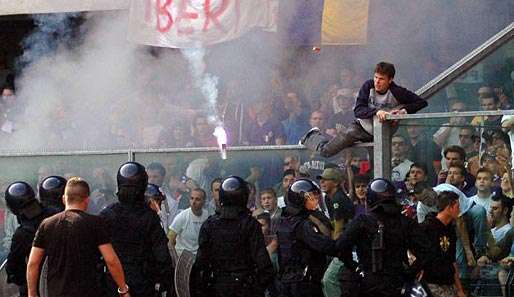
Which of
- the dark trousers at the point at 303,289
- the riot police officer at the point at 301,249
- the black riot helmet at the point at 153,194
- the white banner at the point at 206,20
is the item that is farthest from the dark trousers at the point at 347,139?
the white banner at the point at 206,20

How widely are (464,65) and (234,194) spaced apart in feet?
6.82

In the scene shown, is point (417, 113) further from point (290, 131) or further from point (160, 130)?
point (160, 130)

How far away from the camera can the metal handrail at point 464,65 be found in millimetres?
10250

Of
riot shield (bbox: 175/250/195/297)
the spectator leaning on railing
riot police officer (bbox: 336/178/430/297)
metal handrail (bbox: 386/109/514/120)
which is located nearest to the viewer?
riot police officer (bbox: 336/178/430/297)

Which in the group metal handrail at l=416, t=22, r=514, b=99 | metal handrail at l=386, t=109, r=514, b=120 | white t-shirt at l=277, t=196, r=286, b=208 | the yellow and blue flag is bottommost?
white t-shirt at l=277, t=196, r=286, b=208

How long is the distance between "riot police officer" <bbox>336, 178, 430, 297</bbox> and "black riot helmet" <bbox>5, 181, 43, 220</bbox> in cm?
242

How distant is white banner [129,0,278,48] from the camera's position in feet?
47.4

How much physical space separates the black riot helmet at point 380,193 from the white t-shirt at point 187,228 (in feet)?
6.66

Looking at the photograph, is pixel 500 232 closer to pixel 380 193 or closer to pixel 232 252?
pixel 380 193

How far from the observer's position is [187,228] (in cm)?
1102

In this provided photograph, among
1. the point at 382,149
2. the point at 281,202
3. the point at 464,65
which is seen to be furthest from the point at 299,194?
the point at 464,65

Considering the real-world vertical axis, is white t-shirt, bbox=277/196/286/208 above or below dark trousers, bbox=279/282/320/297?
above

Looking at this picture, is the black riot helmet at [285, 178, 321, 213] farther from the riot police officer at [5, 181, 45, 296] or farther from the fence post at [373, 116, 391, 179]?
the riot police officer at [5, 181, 45, 296]

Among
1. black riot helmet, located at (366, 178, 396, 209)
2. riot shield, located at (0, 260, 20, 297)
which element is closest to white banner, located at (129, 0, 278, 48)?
riot shield, located at (0, 260, 20, 297)
